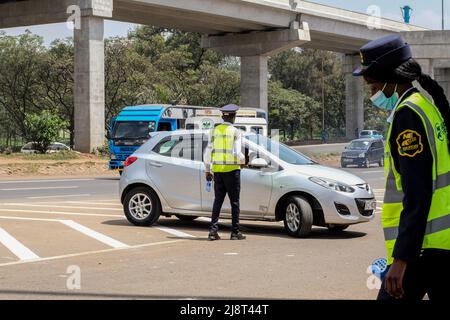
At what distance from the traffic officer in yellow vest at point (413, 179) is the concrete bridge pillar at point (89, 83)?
35262 millimetres

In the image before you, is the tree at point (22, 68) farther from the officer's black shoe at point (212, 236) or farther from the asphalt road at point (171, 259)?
the officer's black shoe at point (212, 236)

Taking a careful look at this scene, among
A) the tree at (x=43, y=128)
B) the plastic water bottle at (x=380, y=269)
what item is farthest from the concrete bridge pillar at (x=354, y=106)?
the plastic water bottle at (x=380, y=269)

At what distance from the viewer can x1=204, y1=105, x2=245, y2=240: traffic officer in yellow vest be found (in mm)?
10555

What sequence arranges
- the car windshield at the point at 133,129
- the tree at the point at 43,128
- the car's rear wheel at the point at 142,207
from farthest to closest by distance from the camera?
the tree at the point at 43,128
the car windshield at the point at 133,129
the car's rear wheel at the point at 142,207

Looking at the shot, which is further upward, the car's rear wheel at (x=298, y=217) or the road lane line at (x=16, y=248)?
the car's rear wheel at (x=298, y=217)

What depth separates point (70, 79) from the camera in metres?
56.5

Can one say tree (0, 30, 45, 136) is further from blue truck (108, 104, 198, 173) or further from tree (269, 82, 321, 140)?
blue truck (108, 104, 198, 173)

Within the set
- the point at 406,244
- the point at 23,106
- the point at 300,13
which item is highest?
the point at 300,13

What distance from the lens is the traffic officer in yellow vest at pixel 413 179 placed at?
131 inches

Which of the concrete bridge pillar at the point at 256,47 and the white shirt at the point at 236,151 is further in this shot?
the concrete bridge pillar at the point at 256,47
